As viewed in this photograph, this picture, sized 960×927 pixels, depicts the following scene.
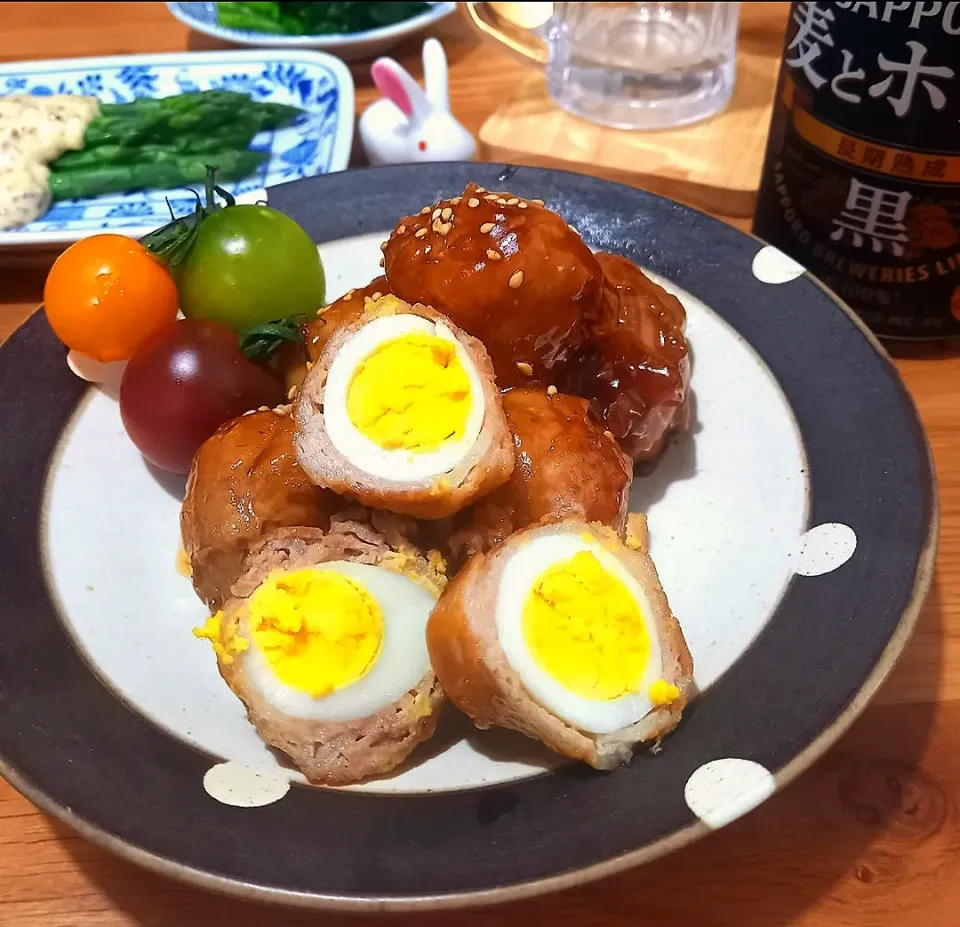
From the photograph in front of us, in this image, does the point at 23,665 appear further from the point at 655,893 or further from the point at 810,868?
the point at 810,868

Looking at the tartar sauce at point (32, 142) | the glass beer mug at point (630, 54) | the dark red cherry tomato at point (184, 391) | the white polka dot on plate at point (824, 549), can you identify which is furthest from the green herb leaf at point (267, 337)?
the glass beer mug at point (630, 54)

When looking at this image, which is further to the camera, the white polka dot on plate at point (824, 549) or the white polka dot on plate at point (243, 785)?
the white polka dot on plate at point (824, 549)

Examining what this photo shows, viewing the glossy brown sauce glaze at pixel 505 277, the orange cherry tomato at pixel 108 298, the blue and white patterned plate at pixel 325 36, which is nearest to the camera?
the glossy brown sauce glaze at pixel 505 277

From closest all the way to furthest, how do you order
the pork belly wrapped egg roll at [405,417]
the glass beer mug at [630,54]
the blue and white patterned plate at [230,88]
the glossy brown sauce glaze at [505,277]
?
the pork belly wrapped egg roll at [405,417] → the glossy brown sauce glaze at [505,277] → the blue and white patterned plate at [230,88] → the glass beer mug at [630,54]

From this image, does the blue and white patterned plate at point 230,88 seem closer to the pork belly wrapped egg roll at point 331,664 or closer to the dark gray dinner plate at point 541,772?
the dark gray dinner plate at point 541,772

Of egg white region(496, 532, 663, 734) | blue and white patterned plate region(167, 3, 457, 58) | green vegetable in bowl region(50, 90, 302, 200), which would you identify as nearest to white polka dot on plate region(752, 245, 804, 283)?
egg white region(496, 532, 663, 734)

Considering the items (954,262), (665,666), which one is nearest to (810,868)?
(665,666)
